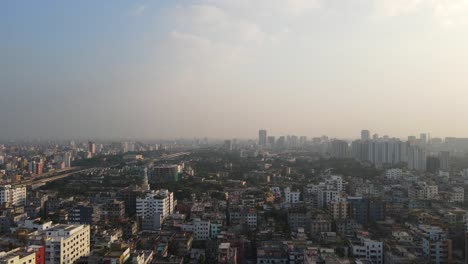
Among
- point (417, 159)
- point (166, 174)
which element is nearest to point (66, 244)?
point (166, 174)

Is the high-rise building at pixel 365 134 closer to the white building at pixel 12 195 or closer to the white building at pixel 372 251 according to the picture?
the white building at pixel 12 195

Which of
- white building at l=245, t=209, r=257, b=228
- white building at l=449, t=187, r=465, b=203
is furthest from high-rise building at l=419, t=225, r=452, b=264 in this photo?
white building at l=449, t=187, r=465, b=203

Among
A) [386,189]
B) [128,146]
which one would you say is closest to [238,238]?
[386,189]

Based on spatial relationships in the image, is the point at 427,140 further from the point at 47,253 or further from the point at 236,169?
the point at 47,253

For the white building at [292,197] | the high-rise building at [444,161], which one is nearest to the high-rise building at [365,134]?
the high-rise building at [444,161]

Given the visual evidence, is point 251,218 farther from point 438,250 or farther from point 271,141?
point 271,141
